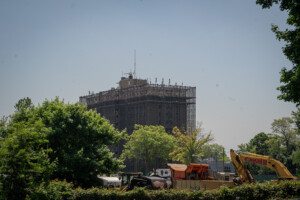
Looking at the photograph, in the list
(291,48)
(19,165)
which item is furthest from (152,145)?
(19,165)

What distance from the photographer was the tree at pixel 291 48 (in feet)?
75.5

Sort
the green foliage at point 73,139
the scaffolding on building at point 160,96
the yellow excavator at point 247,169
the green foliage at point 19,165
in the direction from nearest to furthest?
the green foliage at point 19,165
the green foliage at point 73,139
the yellow excavator at point 247,169
the scaffolding on building at point 160,96

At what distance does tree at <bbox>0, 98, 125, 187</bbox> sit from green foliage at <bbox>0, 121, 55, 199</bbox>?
11.3 m

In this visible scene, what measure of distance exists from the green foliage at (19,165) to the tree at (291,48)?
54.4ft

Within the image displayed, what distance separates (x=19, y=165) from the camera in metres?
19.8

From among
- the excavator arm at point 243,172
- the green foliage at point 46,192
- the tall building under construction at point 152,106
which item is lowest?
the green foliage at point 46,192

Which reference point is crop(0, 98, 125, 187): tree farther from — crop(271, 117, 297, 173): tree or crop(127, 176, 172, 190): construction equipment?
crop(271, 117, 297, 173): tree

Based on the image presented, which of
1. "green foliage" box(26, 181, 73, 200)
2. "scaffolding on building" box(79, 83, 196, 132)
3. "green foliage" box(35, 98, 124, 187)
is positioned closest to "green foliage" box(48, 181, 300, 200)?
"green foliage" box(26, 181, 73, 200)

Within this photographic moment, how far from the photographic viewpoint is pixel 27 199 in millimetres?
20156

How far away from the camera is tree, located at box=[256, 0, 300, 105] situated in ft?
75.5

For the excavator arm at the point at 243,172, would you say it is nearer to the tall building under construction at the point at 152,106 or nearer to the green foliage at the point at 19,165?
the green foliage at the point at 19,165

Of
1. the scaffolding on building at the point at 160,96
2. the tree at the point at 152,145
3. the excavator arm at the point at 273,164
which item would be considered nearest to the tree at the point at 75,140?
the excavator arm at the point at 273,164

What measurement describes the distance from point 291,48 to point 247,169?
14893 mm

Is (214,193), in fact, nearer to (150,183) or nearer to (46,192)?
(46,192)
